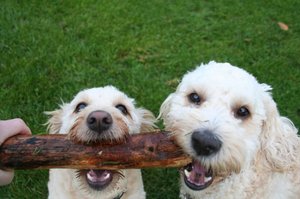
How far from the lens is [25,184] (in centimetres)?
423

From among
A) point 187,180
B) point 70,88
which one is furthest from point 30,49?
point 187,180

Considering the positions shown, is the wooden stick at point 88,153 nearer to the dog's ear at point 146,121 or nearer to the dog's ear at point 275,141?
the dog's ear at point 275,141

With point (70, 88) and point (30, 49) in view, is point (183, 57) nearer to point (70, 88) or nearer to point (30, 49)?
point (70, 88)

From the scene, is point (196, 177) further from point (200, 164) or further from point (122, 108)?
point (122, 108)

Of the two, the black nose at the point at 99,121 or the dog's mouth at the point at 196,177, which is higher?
the black nose at the point at 99,121

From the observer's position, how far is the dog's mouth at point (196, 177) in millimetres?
2947

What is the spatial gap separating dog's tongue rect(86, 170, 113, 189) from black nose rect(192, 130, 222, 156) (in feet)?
2.39

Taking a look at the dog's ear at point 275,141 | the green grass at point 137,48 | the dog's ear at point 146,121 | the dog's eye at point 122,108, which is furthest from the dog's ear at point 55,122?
the dog's ear at point 275,141

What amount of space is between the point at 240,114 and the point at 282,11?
13.2 ft

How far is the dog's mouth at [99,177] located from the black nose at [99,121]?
1.19 ft

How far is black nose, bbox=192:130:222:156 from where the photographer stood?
2670mm

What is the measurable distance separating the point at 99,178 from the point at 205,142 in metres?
0.87

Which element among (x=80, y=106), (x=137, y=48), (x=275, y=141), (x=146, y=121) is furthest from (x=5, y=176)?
(x=137, y=48)

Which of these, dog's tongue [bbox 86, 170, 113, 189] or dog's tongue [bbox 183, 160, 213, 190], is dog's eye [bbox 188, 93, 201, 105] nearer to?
dog's tongue [bbox 183, 160, 213, 190]
